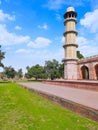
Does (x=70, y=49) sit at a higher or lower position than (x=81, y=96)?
higher

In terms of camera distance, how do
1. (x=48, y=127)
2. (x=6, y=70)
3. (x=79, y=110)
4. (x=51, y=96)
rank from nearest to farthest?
1. (x=48, y=127)
2. (x=79, y=110)
3. (x=51, y=96)
4. (x=6, y=70)

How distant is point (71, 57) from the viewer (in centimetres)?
3422

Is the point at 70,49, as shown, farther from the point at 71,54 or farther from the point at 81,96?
the point at 81,96

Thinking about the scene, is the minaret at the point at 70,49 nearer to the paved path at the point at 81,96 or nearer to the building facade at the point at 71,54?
the building facade at the point at 71,54

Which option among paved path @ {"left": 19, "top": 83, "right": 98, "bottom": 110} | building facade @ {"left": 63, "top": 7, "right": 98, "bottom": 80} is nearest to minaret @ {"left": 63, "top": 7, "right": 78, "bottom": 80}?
building facade @ {"left": 63, "top": 7, "right": 98, "bottom": 80}

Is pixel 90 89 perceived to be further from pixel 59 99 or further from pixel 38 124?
pixel 38 124

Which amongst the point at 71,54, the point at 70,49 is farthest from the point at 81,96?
the point at 70,49

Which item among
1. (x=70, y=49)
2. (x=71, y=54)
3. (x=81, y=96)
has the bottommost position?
(x=81, y=96)

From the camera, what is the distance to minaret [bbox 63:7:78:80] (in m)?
34.2

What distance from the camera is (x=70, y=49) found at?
1352 inches

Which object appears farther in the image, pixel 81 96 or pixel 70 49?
pixel 70 49

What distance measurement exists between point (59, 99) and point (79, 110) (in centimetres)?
251

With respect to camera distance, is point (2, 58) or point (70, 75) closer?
point (70, 75)

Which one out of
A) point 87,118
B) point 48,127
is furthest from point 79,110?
point 48,127
